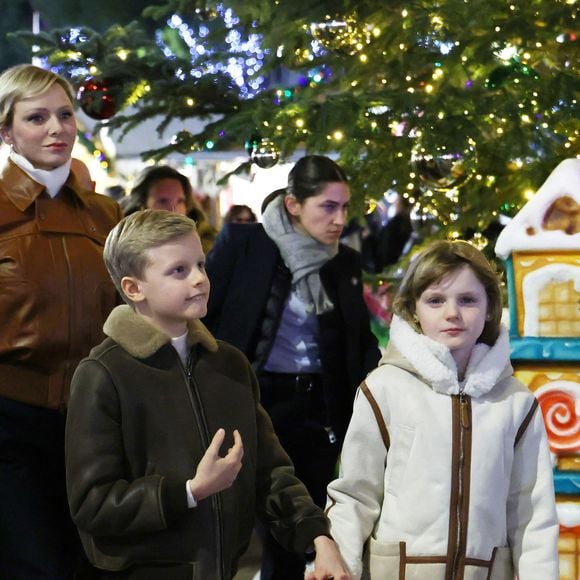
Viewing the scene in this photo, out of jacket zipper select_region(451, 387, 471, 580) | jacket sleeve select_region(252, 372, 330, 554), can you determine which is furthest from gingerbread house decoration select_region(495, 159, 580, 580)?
jacket sleeve select_region(252, 372, 330, 554)

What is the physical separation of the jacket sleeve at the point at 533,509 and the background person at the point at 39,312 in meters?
1.42

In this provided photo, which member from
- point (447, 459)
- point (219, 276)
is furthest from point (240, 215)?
point (447, 459)

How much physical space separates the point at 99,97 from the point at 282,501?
14.1 feet

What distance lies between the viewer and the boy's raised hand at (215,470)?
3.38m

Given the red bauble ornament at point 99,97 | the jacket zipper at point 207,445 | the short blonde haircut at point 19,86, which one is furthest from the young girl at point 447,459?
the red bauble ornament at point 99,97

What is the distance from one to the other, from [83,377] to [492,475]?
1280 mm

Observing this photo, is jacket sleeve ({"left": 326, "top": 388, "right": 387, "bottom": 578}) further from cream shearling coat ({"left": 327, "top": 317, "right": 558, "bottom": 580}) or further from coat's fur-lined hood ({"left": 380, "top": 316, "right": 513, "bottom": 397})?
coat's fur-lined hood ({"left": 380, "top": 316, "right": 513, "bottom": 397})

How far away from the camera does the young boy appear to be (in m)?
3.44

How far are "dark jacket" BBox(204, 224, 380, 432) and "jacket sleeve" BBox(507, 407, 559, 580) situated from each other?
5.39 ft

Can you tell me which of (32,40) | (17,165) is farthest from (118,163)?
(17,165)

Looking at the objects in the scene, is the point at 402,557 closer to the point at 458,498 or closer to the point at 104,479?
the point at 458,498

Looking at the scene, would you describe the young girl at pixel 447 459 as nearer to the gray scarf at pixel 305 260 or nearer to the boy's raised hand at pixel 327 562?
the boy's raised hand at pixel 327 562

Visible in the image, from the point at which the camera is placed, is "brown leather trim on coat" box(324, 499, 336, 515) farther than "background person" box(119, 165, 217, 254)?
No

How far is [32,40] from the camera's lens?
25.6 feet
